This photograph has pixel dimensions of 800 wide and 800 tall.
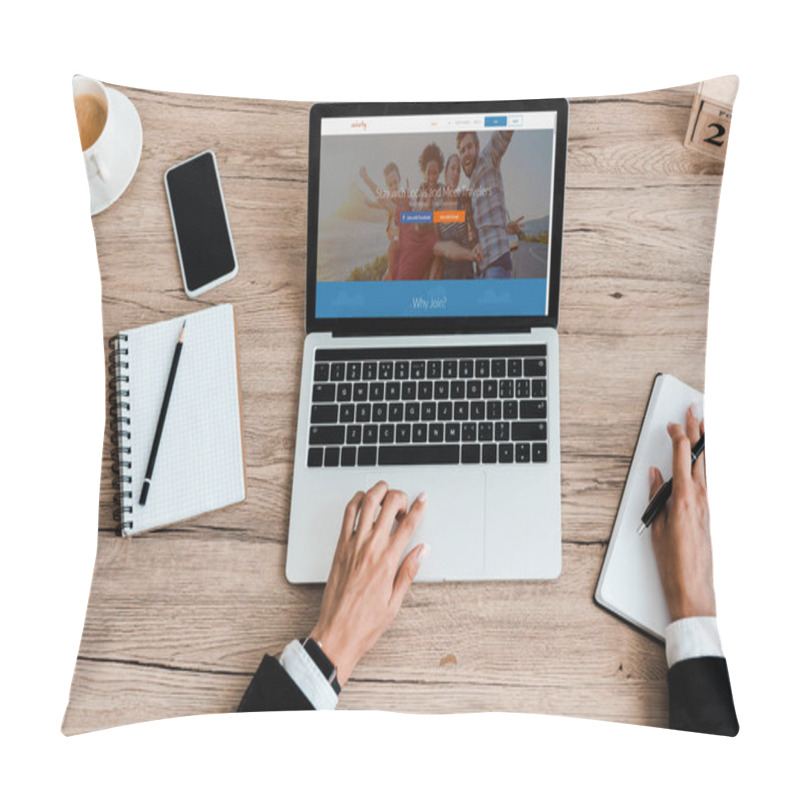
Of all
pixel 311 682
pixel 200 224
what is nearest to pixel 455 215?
pixel 200 224

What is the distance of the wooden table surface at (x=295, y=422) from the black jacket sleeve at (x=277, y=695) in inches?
1.0

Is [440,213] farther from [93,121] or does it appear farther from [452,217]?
[93,121]

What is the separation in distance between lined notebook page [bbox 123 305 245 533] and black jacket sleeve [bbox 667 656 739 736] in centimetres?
55

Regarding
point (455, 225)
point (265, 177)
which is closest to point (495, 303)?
point (455, 225)

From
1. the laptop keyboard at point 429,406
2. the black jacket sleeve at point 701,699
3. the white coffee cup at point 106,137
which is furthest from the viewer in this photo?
the white coffee cup at point 106,137

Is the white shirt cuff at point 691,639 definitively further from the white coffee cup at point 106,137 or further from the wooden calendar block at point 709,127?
the white coffee cup at point 106,137

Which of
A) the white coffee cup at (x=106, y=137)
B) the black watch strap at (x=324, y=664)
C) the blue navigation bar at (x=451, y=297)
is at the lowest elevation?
the black watch strap at (x=324, y=664)

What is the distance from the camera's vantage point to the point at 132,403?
110 centimetres

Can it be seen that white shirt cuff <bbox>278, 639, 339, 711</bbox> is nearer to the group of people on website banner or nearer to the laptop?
the laptop

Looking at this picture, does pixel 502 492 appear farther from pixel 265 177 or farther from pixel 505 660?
pixel 265 177

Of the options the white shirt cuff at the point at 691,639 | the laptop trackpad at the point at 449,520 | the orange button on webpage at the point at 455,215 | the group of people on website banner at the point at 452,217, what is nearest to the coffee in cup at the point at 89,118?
the group of people on website banner at the point at 452,217

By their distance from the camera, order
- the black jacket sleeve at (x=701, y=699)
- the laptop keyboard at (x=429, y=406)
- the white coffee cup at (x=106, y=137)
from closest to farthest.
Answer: the black jacket sleeve at (x=701, y=699) → the laptop keyboard at (x=429, y=406) → the white coffee cup at (x=106, y=137)

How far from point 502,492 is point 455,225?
1.10 feet

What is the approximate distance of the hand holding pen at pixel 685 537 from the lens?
96 cm
